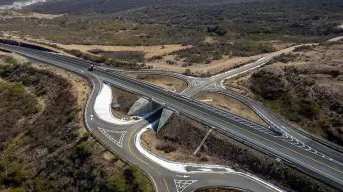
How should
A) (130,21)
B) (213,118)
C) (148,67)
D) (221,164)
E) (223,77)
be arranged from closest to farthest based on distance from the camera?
(221,164) → (213,118) → (223,77) → (148,67) → (130,21)

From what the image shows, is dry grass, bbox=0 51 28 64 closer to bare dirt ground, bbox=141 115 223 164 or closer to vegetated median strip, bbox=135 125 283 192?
bare dirt ground, bbox=141 115 223 164

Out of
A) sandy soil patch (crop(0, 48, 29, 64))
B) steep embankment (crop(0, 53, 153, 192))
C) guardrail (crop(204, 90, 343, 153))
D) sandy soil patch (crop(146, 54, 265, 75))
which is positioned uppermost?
sandy soil patch (crop(0, 48, 29, 64))

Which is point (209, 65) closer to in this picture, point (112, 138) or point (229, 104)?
point (229, 104)

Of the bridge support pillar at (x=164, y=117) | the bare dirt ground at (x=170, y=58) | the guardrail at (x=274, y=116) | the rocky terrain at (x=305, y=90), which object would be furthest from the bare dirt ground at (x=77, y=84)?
the rocky terrain at (x=305, y=90)

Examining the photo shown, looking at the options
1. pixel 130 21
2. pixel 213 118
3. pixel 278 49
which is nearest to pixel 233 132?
pixel 213 118

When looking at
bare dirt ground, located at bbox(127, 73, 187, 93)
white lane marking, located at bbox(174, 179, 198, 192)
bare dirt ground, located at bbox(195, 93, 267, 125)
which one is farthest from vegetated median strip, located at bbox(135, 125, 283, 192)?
bare dirt ground, located at bbox(127, 73, 187, 93)

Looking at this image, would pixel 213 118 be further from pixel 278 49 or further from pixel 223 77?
pixel 278 49
